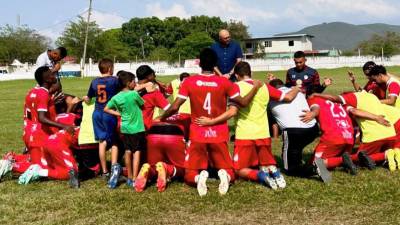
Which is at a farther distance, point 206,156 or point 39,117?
A: point 39,117

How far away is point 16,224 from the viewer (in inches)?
220

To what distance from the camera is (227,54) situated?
412 inches

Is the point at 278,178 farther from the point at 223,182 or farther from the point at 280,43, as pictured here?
the point at 280,43

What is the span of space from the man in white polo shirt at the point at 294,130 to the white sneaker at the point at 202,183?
1498 millimetres

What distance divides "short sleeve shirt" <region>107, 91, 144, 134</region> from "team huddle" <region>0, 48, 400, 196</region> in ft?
0.05

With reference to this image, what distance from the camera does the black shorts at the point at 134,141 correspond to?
23.4ft

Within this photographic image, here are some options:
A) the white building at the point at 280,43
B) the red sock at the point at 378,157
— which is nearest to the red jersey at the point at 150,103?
the red sock at the point at 378,157

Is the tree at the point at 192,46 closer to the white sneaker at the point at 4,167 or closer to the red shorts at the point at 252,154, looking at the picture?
the white sneaker at the point at 4,167

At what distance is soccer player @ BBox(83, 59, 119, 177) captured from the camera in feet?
24.6

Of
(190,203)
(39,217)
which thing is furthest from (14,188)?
(190,203)

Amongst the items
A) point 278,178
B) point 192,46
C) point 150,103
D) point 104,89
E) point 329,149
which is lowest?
point 278,178

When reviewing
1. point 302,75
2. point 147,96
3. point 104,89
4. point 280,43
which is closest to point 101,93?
point 104,89

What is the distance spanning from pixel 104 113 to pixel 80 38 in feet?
277

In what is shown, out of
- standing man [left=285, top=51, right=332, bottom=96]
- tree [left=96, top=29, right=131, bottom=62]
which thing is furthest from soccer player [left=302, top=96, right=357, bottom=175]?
tree [left=96, top=29, right=131, bottom=62]
